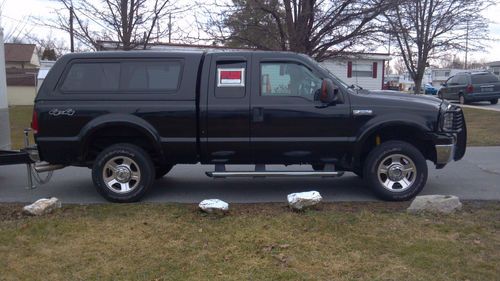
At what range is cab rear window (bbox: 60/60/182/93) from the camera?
22.3 ft

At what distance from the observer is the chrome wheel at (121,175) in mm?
6777

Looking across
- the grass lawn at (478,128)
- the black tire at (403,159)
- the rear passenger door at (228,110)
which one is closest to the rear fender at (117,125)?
the rear passenger door at (228,110)

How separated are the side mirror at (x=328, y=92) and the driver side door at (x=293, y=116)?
8 centimetres

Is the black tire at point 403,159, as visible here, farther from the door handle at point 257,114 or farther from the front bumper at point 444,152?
the door handle at point 257,114

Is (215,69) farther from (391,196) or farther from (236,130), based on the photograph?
(391,196)

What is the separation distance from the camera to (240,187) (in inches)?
307

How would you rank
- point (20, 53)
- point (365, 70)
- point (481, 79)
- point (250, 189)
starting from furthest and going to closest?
1. point (20, 53)
2. point (365, 70)
3. point (481, 79)
4. point (250, 189)

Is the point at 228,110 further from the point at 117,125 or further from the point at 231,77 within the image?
the point at 117,125

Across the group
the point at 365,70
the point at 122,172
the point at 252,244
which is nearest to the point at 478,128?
the point at 122,172

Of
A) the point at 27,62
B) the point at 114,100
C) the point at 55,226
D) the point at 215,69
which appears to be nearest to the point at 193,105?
the point at 215,69

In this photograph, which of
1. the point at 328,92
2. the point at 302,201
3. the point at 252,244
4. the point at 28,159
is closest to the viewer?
the point at 252,244

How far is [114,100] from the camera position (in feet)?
22.1

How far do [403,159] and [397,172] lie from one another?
0.61 feet

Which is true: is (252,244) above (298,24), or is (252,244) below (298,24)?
below
